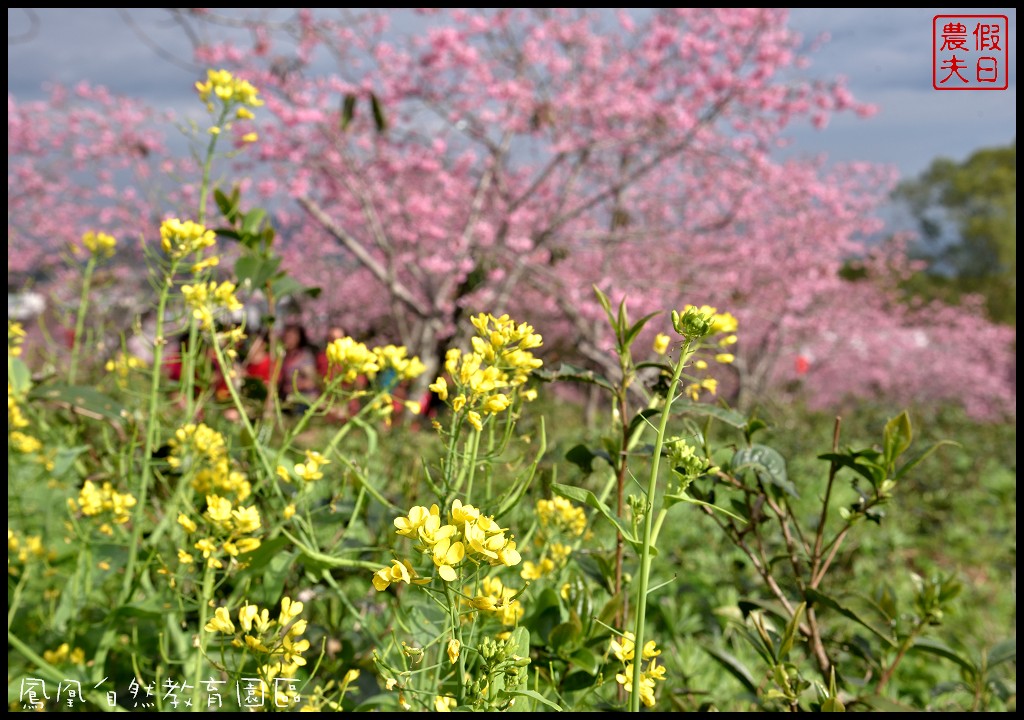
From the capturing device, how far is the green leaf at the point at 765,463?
0.89 meters

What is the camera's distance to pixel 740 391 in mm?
11984

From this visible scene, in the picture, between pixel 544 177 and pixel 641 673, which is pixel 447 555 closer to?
pixel 641 673

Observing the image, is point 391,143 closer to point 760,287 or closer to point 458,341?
point 458,341

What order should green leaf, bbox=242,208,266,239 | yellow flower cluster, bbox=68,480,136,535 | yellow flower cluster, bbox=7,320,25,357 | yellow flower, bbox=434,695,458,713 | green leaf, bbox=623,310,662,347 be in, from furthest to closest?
yellow flower cluster, bbox=7,320,25,357 → green leaf, bbox=242,208,266,239 → yellow flower cluster, bbox=68,480,136,535 → green leaf, bbox=623,310,662,347 → yellow flower, bbox=434,695,458,713

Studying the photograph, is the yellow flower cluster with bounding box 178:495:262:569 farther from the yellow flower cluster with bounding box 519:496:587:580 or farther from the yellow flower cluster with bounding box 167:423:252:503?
the yellow flower cluster with bounding box 519:496:587:580

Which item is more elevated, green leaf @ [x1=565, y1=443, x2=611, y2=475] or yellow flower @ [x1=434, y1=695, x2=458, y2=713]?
green leaf @ [x1=565, y1=443, x2=611, y2=475]

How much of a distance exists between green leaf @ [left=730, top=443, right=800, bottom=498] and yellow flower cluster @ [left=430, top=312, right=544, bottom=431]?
294 millimetres

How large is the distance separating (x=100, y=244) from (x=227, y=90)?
56 centimetres

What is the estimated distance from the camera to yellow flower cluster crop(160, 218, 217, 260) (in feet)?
3.42

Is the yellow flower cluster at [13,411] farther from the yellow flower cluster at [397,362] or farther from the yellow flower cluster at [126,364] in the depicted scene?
the yellow flower cluster at [397,362]

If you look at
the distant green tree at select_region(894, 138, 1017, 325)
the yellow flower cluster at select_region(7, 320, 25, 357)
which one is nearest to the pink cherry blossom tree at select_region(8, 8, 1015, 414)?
the yellow flower cluster at select_region(7, 320, 25, 357)

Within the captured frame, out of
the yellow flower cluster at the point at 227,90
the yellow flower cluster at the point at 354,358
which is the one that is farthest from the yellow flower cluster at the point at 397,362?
the yellow flower cluster at the point at 227,90

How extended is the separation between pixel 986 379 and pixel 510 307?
35.1ft

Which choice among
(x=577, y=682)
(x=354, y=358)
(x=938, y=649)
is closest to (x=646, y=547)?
(x=577, y=682)
